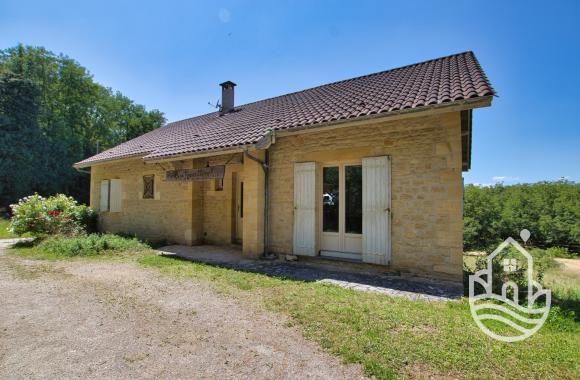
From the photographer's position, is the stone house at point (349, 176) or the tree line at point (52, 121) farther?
the tree line at point (52, 121)

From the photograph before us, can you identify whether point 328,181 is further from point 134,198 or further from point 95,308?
point 134,198

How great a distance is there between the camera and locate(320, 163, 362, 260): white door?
6.37m

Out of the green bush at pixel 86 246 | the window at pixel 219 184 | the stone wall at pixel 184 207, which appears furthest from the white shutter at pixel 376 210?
the green bush at pixel 86 246

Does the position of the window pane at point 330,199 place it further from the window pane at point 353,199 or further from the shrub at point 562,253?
the shrub at point 562,253

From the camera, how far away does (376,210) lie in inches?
234

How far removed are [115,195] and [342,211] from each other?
9480mm

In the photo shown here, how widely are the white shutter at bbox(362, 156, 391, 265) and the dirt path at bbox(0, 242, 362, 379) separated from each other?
9.76 ft

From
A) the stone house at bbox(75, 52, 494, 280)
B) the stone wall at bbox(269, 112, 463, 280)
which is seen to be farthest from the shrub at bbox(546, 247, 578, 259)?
the stone wall at bbox(269, 112, 463, 280)

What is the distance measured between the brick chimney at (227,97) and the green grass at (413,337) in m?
10.1

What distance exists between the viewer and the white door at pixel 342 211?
20.9 ft

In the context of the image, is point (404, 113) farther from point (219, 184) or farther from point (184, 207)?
point (184, 207)

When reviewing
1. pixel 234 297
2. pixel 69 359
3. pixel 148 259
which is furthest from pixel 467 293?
pixel 148 259

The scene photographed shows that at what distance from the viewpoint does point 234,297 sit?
4.41 metres

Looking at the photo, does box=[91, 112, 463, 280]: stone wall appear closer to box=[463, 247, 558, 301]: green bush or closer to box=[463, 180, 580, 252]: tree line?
box=[463, 247, 558, 301]: green bush
